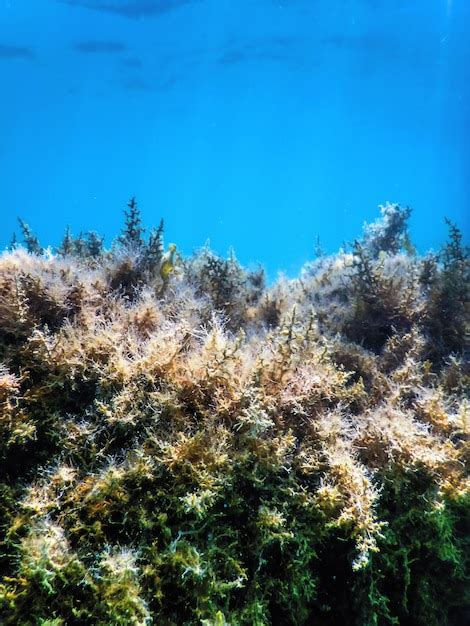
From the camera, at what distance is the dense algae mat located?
2.38 m

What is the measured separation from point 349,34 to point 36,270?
1538 inches

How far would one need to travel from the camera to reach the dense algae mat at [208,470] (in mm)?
2375

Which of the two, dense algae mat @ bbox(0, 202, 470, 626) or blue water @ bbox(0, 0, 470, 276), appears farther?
blue water @ bbox(0, 0, 470, 276)

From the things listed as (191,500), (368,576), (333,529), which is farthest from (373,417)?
(191,500)

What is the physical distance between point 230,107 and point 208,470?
60599mm

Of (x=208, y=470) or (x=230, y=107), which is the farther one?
(x=230, y=107)

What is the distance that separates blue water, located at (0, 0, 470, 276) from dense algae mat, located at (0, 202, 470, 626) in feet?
7.94

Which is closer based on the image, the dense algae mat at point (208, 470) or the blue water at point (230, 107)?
the dense algae mat at point (208, 470)

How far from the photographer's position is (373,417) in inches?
129

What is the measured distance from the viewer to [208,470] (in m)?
2.61

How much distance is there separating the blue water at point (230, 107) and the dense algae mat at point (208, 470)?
2419 mm

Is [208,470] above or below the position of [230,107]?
below

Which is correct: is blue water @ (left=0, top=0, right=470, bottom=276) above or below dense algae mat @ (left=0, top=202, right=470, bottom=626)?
→ above

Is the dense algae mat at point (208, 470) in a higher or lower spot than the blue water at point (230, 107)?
lower
